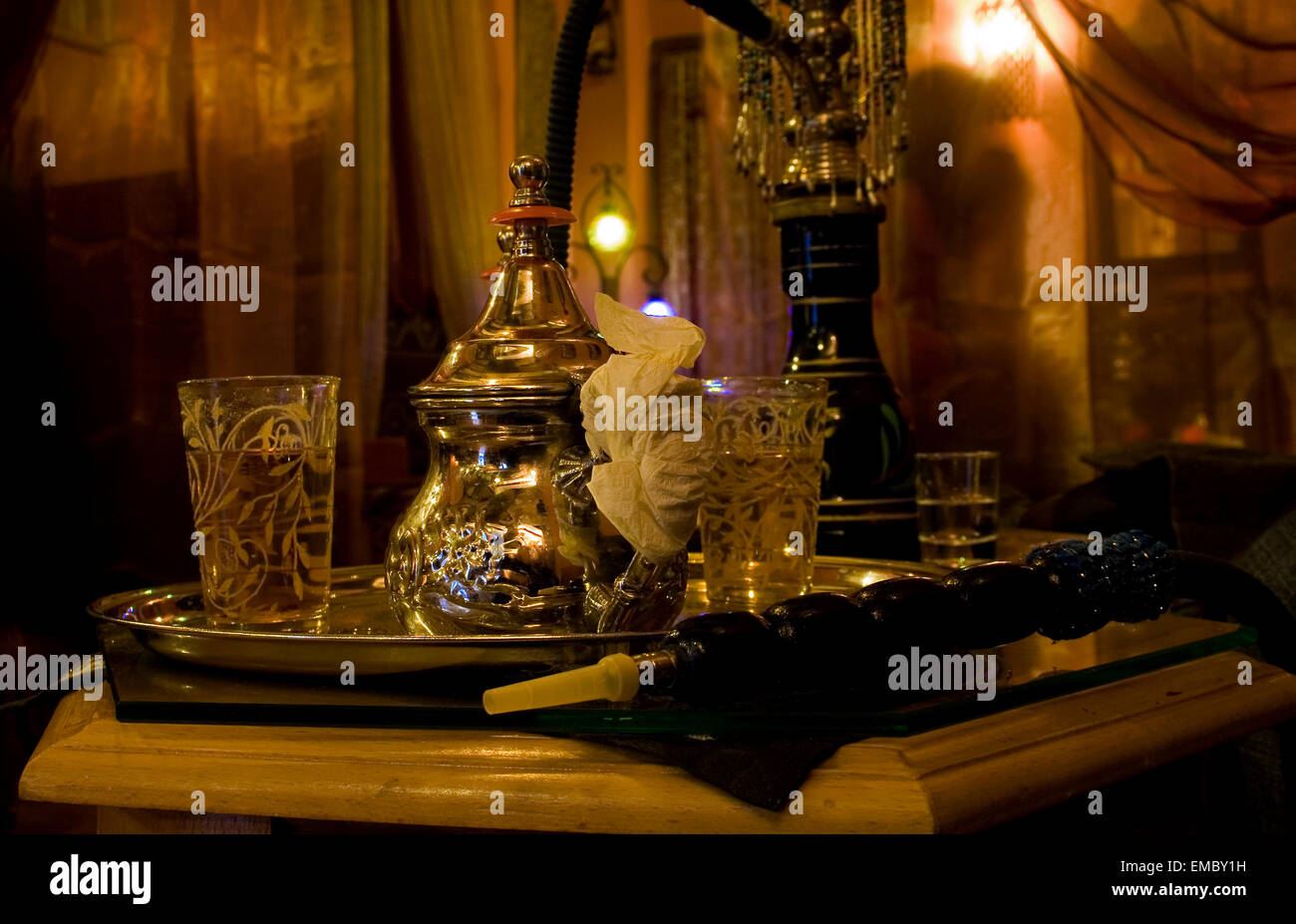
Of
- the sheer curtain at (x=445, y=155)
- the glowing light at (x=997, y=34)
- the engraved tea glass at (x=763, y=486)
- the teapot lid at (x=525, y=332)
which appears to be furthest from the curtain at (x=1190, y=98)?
the teapot lid at (x=525, y=332)

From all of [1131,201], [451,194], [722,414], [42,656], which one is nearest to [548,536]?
[722,414]

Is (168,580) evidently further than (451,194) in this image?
No

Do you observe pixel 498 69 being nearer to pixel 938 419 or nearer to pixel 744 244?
pixel 744 244

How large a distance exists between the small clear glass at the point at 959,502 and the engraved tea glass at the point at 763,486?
0.41 m

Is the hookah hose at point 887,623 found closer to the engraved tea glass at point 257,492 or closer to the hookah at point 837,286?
Result: the engraved tea glass at point 257,492

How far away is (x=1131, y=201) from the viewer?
1.84 meters

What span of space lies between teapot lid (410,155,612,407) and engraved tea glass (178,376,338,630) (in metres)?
0.07

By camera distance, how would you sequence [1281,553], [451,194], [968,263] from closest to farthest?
[1281,553] → [968,263] → [451,194]

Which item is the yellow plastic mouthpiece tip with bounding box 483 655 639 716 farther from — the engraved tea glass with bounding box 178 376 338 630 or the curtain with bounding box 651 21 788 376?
the curtain with bounding box 651 21 788 376

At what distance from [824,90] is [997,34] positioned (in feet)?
Answer: 3.74

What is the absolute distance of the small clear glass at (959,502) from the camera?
1057 millimetres

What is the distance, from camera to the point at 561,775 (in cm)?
41

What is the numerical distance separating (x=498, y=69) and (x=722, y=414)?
2315 millimetres

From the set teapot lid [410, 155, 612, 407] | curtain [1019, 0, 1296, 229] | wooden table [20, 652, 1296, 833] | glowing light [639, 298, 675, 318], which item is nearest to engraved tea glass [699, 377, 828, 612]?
teapot lid [410, 155, 612, 407]
